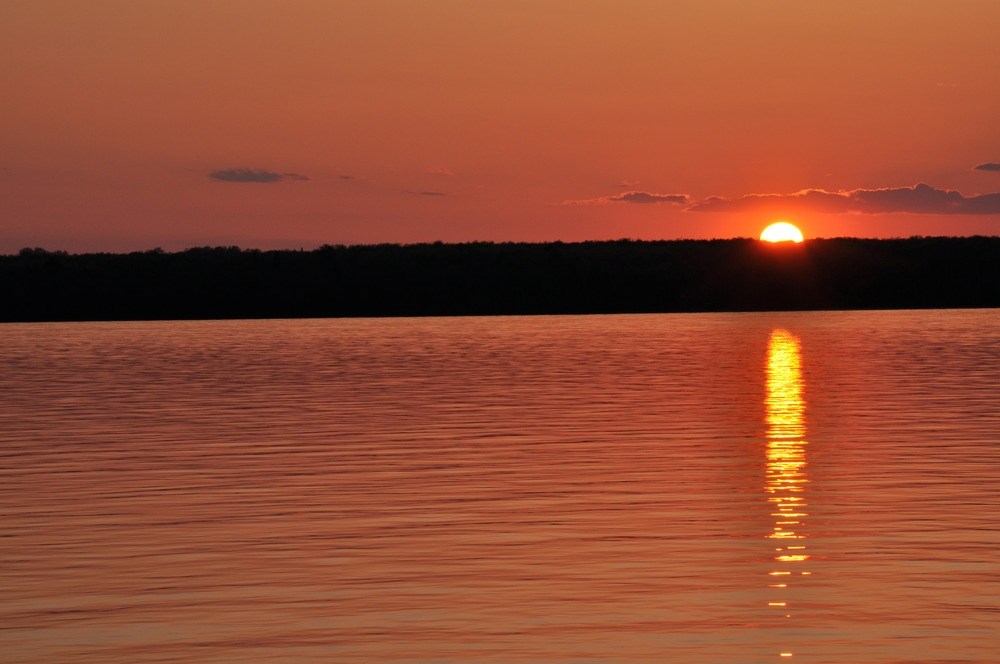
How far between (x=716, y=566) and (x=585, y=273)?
14501cm

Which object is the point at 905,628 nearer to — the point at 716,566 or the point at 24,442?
the point at 716,566

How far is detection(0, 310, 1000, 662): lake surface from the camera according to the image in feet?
39.1

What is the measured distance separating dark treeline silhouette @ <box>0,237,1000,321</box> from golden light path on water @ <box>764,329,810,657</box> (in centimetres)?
10784

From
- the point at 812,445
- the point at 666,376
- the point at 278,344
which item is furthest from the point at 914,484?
the point at 278,344

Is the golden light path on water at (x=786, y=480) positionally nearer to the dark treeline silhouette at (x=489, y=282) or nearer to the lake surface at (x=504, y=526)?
the lake surface at (x=504, y=526)

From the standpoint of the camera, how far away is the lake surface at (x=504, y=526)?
11922 millimetres

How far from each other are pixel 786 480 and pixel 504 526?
516cm

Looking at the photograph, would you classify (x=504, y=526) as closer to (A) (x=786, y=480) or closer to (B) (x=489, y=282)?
(A) (x=786, y=480)

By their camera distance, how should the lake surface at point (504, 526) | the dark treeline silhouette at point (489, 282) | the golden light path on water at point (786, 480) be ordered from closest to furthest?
the lake surface at point (504, 526)
the golden light path on water at point (786, 480)
the dark treeline silhouette at point (489, 282)

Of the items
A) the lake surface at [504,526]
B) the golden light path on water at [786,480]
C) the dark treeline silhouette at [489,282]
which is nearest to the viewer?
the lake surface at [504,526]

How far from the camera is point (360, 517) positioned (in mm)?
17703

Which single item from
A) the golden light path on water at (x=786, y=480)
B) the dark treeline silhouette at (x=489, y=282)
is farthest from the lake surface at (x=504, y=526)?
the dark treeline silhouette at (x=489, y=282)

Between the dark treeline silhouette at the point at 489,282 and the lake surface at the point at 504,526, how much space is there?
363ft

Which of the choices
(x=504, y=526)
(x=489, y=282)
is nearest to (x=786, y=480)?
(x=504, y=526)
